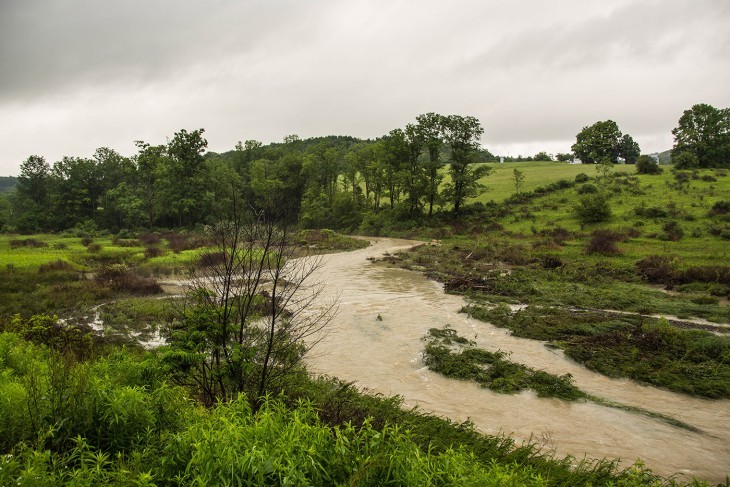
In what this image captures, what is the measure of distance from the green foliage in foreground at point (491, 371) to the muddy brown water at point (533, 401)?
31cm

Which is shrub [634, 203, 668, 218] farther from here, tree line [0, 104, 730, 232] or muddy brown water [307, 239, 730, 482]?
muddy brown water [307, 239, 730, 482]

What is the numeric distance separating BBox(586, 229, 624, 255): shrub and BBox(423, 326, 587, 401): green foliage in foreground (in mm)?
20711

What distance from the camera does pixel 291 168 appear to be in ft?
264

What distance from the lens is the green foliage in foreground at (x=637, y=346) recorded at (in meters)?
11.0

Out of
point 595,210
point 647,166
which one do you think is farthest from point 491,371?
point 647,166

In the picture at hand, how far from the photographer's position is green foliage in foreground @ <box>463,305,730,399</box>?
11047mm

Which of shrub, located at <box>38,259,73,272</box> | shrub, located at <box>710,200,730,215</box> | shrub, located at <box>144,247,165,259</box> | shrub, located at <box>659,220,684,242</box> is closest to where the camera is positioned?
Answer: shrub, located at <box>38,259,73,272</box>

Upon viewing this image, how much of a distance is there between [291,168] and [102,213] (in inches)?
1424

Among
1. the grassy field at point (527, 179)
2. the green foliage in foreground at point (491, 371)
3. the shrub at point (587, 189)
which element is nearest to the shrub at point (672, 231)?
the shrub at point (587, 189)

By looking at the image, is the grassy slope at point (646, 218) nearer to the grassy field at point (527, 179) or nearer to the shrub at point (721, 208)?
the grassy field at point (527, 179)

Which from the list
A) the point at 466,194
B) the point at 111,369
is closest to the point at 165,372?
the point at 111,369

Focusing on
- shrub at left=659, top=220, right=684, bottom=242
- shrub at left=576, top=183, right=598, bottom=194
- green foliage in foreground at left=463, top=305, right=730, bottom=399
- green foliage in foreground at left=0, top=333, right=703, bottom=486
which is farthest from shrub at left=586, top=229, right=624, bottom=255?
green foliage in foreground at left=0, top=333, right=703, bottom=486

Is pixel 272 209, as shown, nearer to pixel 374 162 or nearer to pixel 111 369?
pixel 111 369

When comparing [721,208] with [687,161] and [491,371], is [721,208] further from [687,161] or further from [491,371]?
[491,371]
